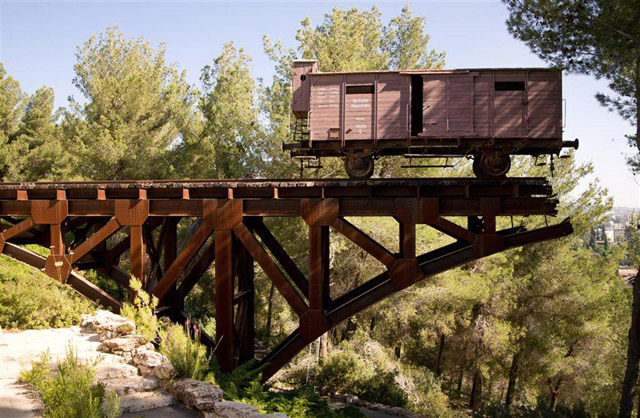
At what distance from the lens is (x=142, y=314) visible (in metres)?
9.29

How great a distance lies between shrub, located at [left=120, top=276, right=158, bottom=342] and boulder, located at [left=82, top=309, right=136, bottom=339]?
0.19 metres

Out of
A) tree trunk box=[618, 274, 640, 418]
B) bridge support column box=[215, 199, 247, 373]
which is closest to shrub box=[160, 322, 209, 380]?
bridge support column box=[215, 199, 247, 373]

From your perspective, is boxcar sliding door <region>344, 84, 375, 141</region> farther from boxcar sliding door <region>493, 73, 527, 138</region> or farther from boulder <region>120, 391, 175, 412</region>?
boulder <region>120, 391, 175, 412</region>

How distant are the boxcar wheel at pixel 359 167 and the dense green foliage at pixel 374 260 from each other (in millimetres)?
6346

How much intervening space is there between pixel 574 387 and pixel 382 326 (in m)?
12.2

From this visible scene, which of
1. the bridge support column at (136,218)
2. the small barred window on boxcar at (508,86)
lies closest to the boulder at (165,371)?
the bridge support column at (136,218)

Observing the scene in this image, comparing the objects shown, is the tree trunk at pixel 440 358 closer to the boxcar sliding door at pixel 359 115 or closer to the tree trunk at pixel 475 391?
the tree trunk at pixel 475 391

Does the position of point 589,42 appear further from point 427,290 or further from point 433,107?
point 427,290

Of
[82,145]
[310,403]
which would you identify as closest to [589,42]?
[310,403]

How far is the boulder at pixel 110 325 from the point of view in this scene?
941 centimetres

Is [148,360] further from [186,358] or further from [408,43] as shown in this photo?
[408,43]

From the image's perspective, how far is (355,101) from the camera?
36.7 feet

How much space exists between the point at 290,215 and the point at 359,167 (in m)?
2.53

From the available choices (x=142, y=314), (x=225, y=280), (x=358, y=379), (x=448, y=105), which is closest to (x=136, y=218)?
(x=142, y=314)
